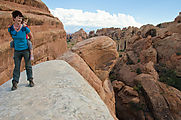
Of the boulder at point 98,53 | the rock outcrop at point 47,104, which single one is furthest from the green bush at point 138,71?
the rock outcrop at point 47,104

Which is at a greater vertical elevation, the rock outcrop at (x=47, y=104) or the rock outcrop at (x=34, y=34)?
the rock outcrop at (x=34, y=34)

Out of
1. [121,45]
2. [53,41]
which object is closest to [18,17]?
[53,41]

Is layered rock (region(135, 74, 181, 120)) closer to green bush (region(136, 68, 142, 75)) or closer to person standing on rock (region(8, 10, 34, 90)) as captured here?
green bush (region(136, 68, 142, 75))

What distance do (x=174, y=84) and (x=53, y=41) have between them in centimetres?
1406

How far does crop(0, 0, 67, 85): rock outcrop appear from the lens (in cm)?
451

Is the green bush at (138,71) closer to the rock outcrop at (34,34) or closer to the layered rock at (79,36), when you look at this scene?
the rock outcrop at (34,34)

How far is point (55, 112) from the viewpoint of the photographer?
5.72 ft

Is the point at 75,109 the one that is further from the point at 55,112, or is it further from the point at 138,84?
the point at 138,84

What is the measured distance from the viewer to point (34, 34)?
641 cm

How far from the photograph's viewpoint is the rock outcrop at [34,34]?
451cm

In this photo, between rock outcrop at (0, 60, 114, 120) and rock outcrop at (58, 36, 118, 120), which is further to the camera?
rock outcrop at (58, 36, 118, 120)

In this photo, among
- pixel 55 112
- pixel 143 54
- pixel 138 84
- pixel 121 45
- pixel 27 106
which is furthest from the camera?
pixel 121 45

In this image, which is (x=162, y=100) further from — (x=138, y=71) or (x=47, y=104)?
(x=47, y=104)

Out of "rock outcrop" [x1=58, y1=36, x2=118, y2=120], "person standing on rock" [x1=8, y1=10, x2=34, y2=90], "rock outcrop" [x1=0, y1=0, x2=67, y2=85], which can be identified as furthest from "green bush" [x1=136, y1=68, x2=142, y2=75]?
"person standing on rock" [x1=8, y1=10, x2=34, y2=90]
